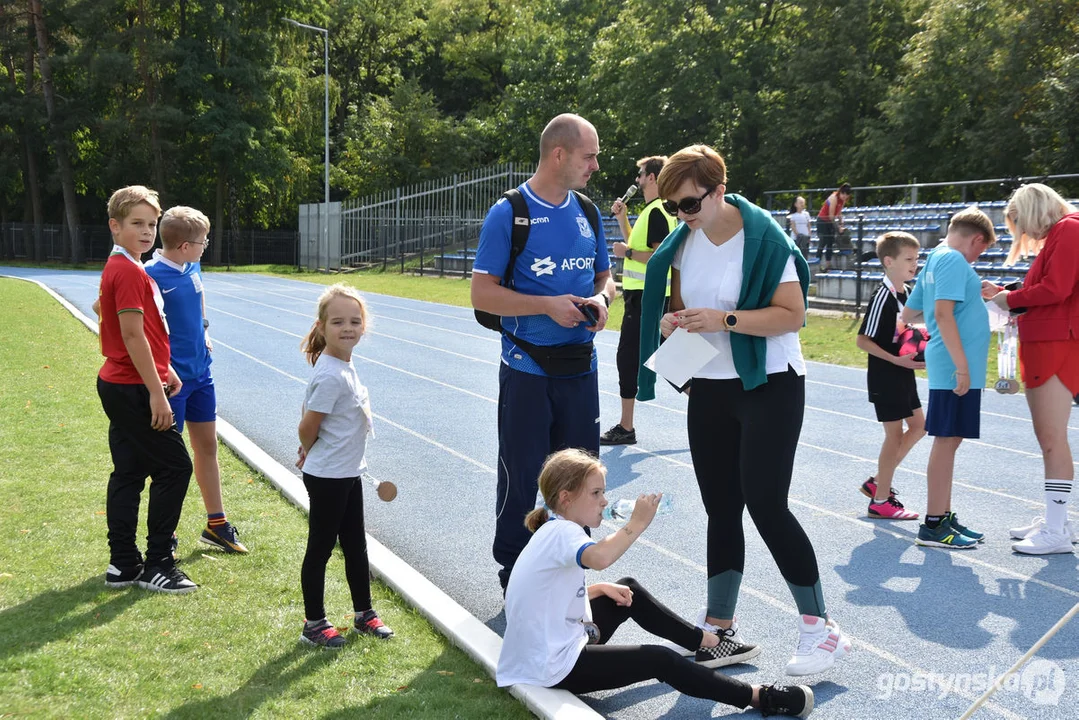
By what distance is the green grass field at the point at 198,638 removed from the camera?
3711 millimetres

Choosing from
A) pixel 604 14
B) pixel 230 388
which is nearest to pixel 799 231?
pixel 230 388

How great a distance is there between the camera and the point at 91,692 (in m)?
3.76

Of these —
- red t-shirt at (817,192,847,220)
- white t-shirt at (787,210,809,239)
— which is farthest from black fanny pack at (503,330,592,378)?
red t-shirt at (817,192,847,220)

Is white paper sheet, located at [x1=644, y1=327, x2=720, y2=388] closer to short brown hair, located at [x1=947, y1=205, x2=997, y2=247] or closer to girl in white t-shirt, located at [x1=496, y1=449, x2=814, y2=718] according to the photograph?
girl in white t-shirt, located at [x1=496, y1=449, x2=814, y2=718]

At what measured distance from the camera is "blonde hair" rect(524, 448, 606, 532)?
3807 mm

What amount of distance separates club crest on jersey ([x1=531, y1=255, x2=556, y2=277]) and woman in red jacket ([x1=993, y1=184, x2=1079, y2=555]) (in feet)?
9.28

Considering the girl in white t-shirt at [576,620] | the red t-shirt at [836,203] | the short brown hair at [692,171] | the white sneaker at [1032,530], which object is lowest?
the white sneaker at [1032,530]

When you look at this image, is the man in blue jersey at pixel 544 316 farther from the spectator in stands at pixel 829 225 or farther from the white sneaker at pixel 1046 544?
the spectator in stands at pixel 829 225

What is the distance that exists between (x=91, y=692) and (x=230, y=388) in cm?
815

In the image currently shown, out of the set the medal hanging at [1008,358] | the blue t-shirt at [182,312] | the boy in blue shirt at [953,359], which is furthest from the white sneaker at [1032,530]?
the blue t-shirt at [182,312]

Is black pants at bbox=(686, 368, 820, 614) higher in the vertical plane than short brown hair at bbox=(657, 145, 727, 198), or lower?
lower

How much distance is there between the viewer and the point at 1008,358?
6.44 metres

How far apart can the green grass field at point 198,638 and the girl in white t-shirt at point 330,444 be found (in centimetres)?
13

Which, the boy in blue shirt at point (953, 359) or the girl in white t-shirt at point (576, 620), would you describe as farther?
the boy in blue shirt at point (953, 359)
